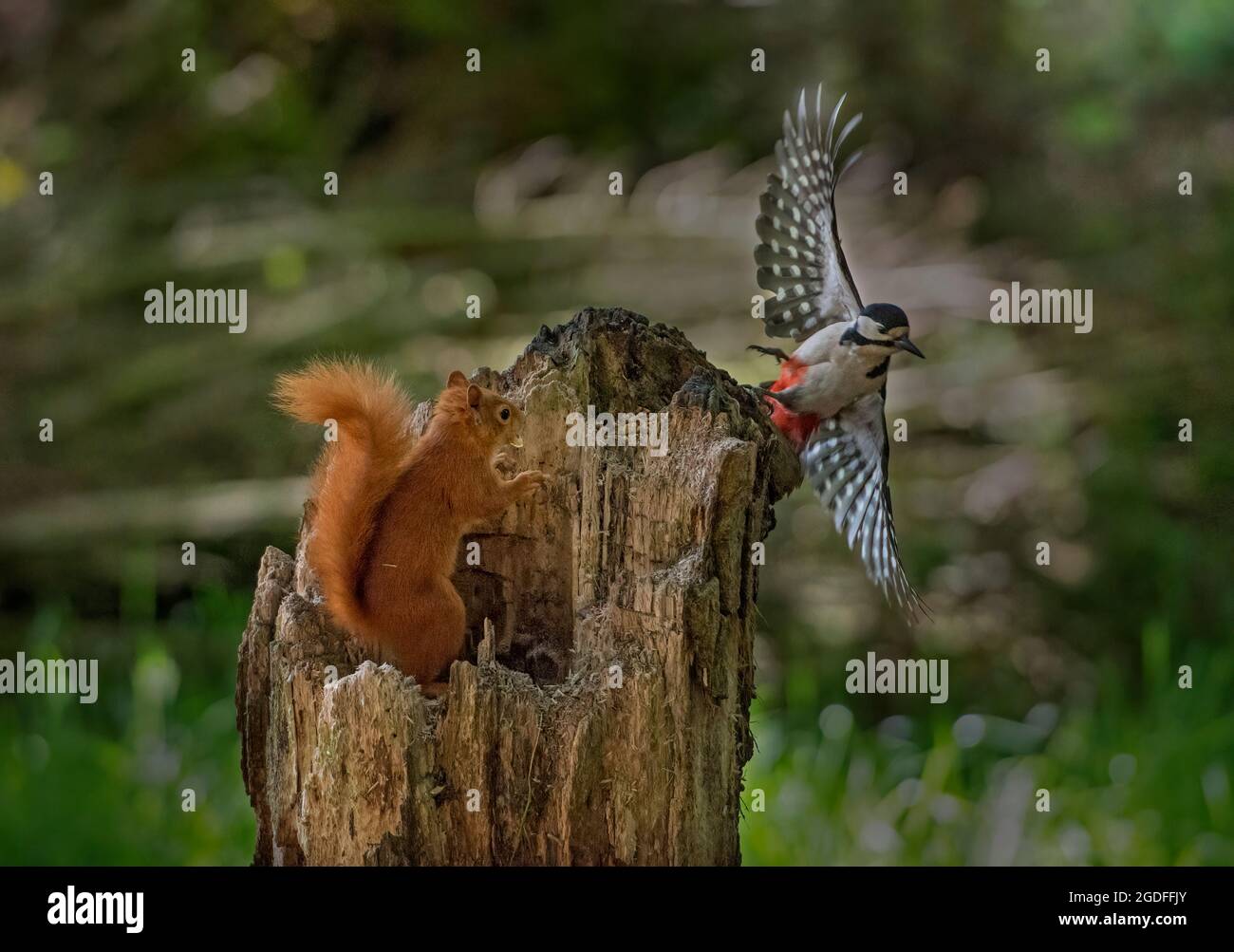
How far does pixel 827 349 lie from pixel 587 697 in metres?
1.29

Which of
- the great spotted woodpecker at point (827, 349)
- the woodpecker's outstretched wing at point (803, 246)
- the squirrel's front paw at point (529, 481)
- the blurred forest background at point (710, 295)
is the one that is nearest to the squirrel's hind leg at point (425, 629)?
the squirrel's front paw at point (529, 481)

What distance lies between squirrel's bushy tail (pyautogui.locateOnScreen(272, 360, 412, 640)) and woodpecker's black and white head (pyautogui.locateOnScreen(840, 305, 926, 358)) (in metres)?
1.14

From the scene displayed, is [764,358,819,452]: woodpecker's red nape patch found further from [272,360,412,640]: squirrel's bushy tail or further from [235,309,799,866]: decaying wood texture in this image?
[272,360,412,640]: squirrel's bushy tail

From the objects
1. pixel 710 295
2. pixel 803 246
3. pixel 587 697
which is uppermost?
pixel 710 295

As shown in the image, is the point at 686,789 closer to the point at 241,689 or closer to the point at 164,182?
the point at 241,689

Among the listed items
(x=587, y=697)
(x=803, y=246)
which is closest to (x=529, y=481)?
(x=587, y=697)

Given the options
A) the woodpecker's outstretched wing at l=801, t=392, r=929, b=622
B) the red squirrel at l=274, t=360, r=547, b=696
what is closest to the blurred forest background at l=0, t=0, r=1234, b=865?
the woodpecker's outstretched wing at l=801, t=392, r=929, b=622

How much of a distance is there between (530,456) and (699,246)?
3565 millimetres

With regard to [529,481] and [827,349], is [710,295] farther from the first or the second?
[529,481]

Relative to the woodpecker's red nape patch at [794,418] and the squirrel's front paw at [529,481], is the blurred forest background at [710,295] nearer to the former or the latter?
the woodpecker's red nape patch at [794,418]

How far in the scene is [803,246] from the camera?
3.34 m

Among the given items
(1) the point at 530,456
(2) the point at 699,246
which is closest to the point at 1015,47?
(2) the point at 699,246

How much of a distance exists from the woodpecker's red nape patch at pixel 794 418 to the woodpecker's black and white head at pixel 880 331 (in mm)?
144

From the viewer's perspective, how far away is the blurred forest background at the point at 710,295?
4.82 meters
